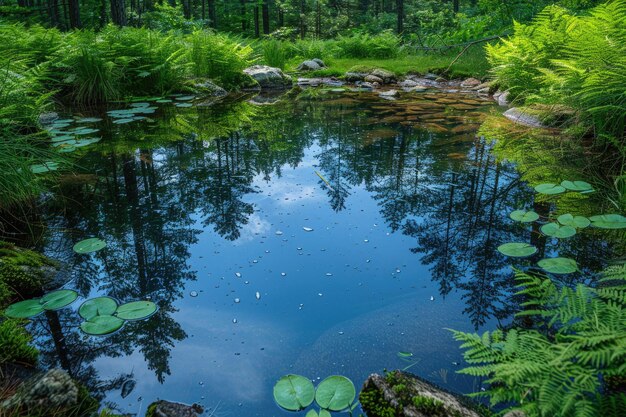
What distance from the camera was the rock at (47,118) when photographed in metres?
5.72

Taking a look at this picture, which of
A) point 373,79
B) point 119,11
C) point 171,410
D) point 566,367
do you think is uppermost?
point 119,11

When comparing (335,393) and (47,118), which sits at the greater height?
(47,118)

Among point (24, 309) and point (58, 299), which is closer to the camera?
point (24, 309)

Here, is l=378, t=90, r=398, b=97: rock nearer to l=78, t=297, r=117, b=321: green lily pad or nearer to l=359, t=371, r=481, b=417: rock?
l=78, t=297, r=117, b=321: green lily pad

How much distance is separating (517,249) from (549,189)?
3.43 feet

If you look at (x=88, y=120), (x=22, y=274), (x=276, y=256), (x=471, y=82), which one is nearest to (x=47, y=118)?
(x=88, y=120)

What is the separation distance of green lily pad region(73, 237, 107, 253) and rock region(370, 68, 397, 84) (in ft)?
27.3

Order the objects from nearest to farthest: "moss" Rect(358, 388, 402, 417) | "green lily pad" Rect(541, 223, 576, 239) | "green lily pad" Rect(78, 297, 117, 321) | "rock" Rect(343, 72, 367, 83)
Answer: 1. "moss" Rect(358, 388, 402, 417)
2. "green lily pad" Rect(78, 297, 117, 321)
3. "green lily pad" Rect(541, 223, 576, 239)
4. "rock" Rect(343, 72, 367, 83)

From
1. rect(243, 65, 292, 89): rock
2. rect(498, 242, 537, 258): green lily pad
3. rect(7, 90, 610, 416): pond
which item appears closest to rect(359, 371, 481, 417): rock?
rect(7, 90, 610, 416): pond

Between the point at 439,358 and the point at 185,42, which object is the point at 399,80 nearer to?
the point at 185,42

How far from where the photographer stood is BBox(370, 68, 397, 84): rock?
10.2 m

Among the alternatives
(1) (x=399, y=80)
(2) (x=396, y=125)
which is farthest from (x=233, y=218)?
(1) (x=399, y=80)

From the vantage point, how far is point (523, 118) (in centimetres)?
628

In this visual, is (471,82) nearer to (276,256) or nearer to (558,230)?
(558,230)
